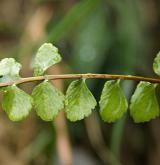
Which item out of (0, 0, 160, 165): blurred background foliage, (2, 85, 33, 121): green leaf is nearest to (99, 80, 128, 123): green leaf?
(2, 85, 33, 121): green leaf

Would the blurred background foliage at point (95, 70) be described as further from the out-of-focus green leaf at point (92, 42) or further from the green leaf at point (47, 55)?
the green leaf at point (47, 55)

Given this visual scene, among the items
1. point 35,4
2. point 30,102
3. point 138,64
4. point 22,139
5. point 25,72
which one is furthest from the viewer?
point 35,4

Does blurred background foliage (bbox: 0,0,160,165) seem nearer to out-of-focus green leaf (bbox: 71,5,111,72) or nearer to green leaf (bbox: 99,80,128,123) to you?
out-of-focus green leaf (bbox: 71,5,111,72)

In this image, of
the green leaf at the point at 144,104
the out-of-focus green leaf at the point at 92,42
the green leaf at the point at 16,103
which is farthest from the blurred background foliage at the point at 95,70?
the green leaf at the point at 16,103

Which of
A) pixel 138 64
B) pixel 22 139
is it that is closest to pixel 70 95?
pixel 138 64

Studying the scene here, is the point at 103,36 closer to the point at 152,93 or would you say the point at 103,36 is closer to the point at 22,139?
the point at 22,139

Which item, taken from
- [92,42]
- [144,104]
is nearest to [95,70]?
[92,42]
